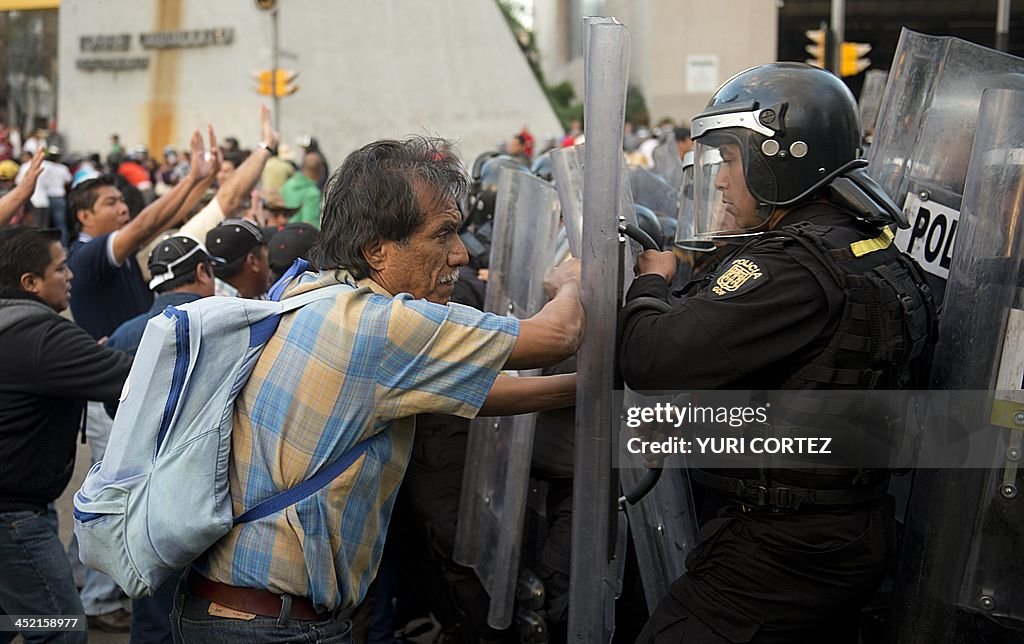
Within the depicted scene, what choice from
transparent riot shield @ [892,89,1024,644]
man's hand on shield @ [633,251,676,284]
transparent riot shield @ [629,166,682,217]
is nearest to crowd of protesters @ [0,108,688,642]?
man's hand on shield @ [633,251,676,284]

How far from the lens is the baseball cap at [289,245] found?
4.73 meters

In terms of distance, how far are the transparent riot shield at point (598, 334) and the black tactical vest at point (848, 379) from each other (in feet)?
1.06

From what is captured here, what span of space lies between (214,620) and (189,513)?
0.95 ft

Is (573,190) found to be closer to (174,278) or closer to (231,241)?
(174,278)

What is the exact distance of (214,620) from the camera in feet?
7.16

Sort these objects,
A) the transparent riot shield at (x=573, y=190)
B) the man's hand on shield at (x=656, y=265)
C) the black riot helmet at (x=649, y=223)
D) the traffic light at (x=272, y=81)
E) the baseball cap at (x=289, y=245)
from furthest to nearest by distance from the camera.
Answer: the traffic light at (x=272, y=81) < the baseball cap at (x=289, y=245) < the black riot helmet at (x=649, y=223) < the transparent riot shield at (x=573, y=190) < the man's hand on shield at (x=656, y=265)

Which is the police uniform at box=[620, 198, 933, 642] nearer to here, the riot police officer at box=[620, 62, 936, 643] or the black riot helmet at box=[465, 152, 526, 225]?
the riot police officer at box=[620, 62, 936, 643]

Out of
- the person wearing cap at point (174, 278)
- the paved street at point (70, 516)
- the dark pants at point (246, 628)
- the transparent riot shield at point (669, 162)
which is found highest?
the transparent riot shield at point (669, 162)

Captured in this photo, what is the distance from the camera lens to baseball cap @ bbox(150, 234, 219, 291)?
3.99 meters

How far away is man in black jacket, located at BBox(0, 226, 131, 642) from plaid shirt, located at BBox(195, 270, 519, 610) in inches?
55.2

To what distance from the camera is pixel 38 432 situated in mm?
3363

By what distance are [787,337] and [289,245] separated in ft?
10.1

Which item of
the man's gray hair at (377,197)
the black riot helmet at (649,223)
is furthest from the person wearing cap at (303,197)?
the man's gray hair at (377,197)

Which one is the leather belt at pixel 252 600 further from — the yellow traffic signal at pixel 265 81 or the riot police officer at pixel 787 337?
the yellow traffic signal at pixel 265 81
